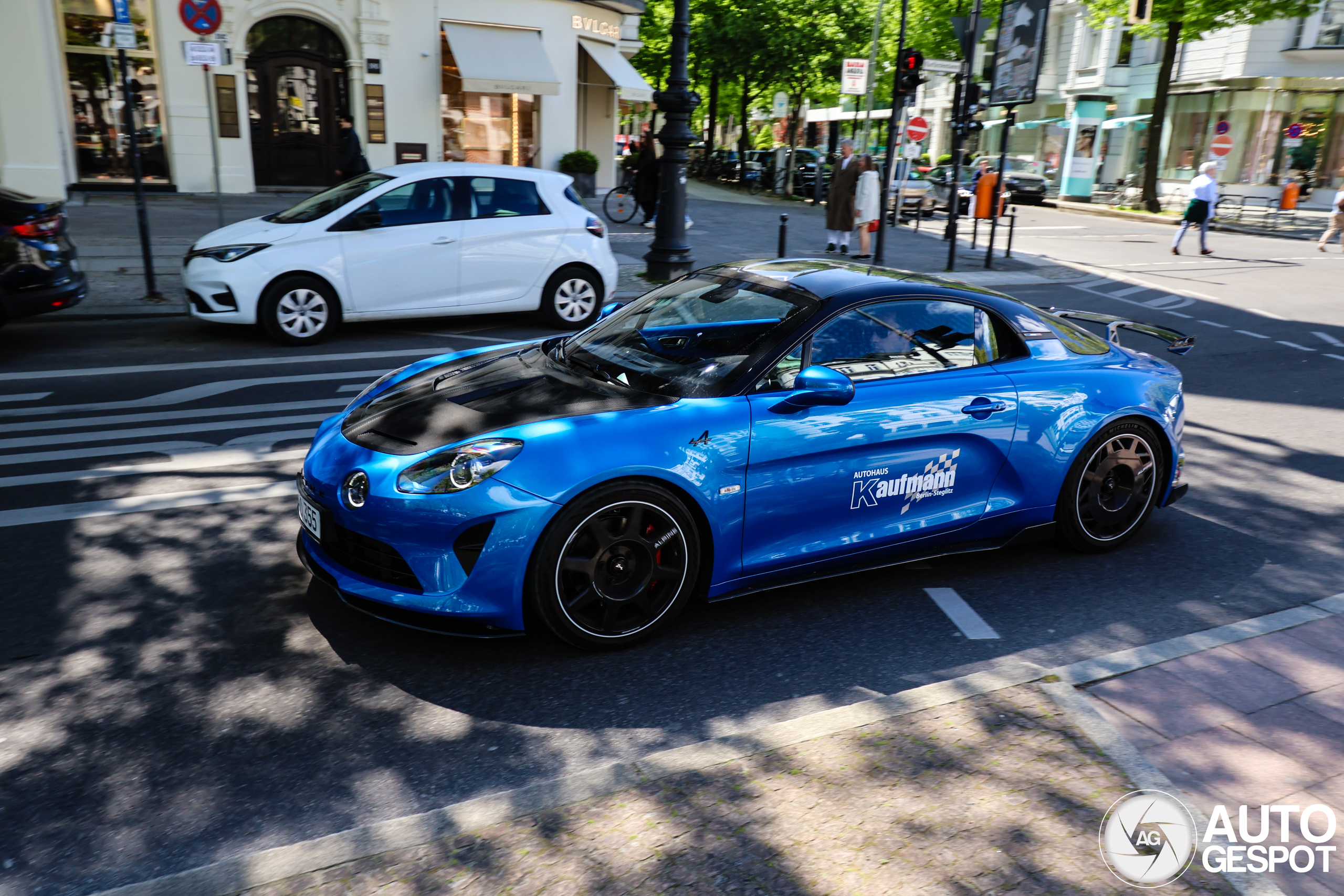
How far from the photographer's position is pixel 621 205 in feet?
71.4

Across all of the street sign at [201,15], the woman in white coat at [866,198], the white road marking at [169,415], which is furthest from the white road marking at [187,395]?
the woman in white coat at [866,198]

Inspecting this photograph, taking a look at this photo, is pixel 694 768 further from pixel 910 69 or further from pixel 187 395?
pixel 910 69

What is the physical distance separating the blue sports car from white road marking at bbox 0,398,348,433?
2.88 m

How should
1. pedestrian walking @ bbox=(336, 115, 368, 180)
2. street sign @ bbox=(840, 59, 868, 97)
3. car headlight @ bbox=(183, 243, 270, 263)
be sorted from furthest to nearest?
street sign @ bbox=(840, 59, 868, 97), pedestrian walking @ bbox=(336, 115, 368, 180), car headlight @ bbox=(183, 243, 270, 263)

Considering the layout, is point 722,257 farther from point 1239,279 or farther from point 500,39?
point 500,39

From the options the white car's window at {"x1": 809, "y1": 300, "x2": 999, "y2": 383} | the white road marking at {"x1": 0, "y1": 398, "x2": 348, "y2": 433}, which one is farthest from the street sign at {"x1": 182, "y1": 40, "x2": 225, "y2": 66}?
the white car's window at {"x1": 809, "y1": 300, "x2": 999, "y2": 383}

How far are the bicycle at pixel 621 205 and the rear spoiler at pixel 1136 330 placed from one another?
16420 millimetres

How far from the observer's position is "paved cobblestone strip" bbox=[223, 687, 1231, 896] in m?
2.69

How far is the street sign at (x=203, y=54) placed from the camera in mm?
11109

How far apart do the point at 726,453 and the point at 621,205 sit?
1852 cm

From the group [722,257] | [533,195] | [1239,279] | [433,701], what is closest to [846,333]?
[433,701]

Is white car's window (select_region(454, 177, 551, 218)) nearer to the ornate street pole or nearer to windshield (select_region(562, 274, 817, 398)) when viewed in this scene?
the ornate street pole

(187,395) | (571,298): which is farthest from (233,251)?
(571,298)

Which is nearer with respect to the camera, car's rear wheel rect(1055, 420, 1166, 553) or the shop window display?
car's rear wheel rect(1055, 420, 1166, 553)
